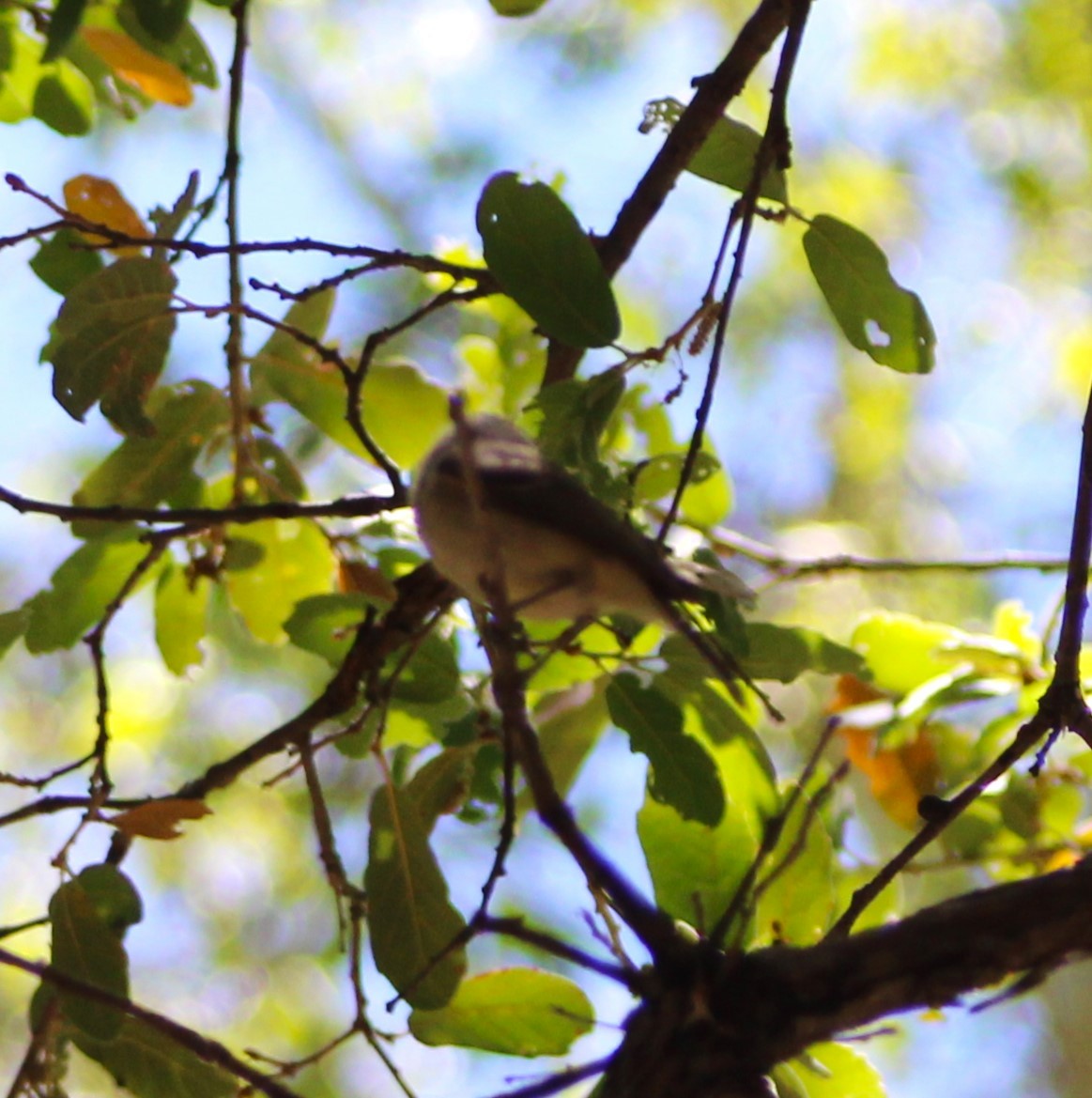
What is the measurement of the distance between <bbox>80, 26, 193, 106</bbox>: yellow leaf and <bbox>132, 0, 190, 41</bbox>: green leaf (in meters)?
0.51

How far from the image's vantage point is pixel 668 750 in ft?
6.46

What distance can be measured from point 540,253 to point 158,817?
998 mm

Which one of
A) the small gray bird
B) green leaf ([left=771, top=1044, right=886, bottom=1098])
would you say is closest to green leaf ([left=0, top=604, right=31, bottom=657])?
the small gray bird

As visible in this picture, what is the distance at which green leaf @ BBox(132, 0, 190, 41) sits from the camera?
1813mm

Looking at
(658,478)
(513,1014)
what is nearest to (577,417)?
(658,478)

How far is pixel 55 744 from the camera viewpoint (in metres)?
5.71

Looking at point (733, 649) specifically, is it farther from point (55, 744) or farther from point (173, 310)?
point (55, 744)

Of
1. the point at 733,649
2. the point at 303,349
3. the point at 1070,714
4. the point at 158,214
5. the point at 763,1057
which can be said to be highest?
the point at 303,349

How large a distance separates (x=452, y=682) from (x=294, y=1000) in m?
4.12

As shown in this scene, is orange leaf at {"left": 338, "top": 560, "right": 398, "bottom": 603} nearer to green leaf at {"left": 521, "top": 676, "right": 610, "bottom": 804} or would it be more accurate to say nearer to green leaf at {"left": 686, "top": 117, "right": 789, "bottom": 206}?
green leaf at {"left": 521, "top": 676, "right": 610, "bottom": 804}

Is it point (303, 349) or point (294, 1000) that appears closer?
point (303, 349)

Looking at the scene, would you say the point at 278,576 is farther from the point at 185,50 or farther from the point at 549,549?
the point at 549,549

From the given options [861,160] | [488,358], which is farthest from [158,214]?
[861,160]

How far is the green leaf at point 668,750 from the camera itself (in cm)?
193
